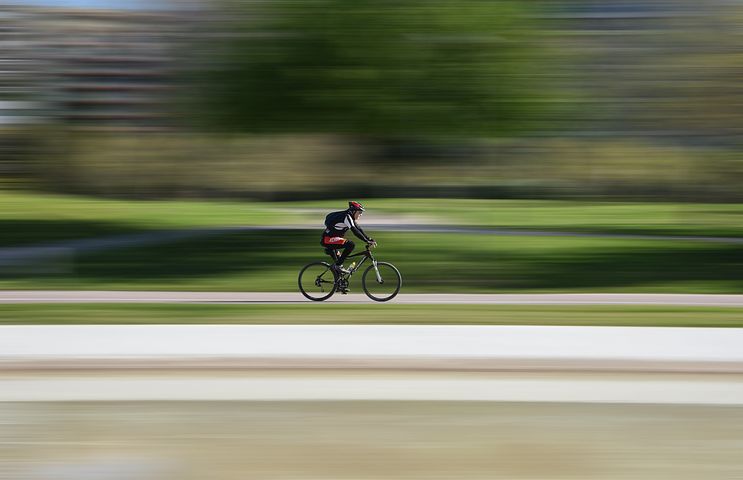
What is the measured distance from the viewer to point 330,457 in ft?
20.1

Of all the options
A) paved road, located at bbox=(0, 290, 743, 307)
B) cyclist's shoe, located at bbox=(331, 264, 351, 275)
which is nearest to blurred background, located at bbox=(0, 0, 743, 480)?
cyclist's shoe, located at bbox=(331, 264, 351, 275)

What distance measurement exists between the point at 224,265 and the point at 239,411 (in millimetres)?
13594

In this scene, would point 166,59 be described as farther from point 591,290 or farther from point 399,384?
point 399,384

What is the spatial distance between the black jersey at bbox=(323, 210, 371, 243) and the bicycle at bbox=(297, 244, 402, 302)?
0.39m

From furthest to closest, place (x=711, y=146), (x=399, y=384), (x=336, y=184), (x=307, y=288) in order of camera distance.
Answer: (x=336, y=184)
(x=711, y=146)
(x=307, y=288)
(x=399, y=384)

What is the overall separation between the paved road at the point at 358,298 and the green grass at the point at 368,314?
24.0 inches

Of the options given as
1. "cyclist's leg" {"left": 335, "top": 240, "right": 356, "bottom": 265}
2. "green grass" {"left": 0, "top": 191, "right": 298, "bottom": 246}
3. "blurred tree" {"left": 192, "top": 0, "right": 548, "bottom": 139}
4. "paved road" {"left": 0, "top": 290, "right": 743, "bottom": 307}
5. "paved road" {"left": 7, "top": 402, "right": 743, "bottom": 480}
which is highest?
"green grass" {"left": 0, "top": 191, "right": 298, "bottom": 246}

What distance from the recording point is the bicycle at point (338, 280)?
1351cm

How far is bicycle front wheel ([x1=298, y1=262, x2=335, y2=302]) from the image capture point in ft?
45.1

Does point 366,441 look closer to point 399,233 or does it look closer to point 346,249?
point 346,249

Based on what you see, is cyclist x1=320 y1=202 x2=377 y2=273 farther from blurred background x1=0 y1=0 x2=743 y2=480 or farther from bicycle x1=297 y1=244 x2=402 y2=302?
blurred background x1=0 y1=0 x2=743 y2=480

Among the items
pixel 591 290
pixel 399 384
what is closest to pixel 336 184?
pixel 591 290

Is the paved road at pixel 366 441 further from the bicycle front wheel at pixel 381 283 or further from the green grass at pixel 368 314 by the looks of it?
the bicycle front wheel at pixel 381 283

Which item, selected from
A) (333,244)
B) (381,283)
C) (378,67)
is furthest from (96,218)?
(333,244)
